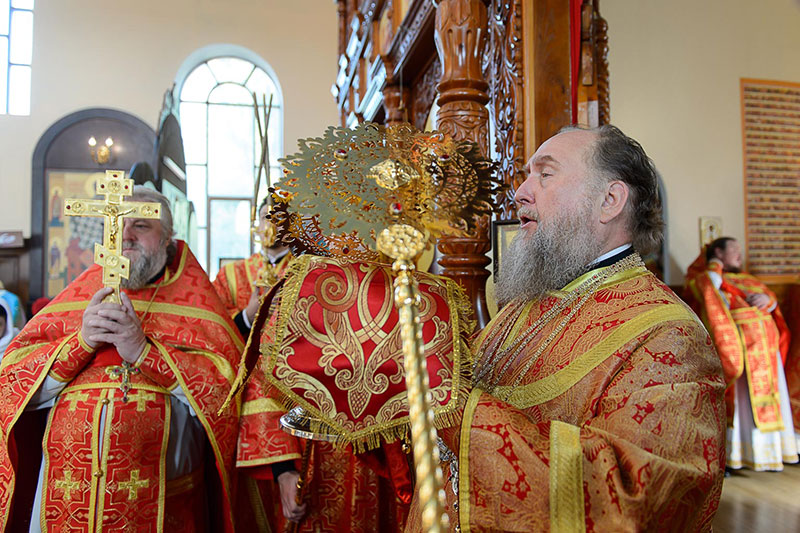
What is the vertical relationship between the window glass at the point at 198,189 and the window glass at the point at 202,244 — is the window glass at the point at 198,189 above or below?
above

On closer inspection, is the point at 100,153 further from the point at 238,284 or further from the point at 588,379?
the point at 588,379

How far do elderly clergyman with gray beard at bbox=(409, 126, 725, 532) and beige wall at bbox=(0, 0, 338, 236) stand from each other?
9.36 metres

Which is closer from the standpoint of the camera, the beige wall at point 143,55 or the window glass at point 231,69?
the beige wall at point 143,55

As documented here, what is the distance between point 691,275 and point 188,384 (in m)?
4.47

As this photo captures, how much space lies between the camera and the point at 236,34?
10758 millimetres

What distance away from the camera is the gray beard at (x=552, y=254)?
5.47 ft

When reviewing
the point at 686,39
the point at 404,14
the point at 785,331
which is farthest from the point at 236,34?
the point at 785,331

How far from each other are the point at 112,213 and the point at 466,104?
145 centimetres

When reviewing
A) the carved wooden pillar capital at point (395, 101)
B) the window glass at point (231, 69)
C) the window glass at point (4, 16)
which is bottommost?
the carved wooden pillar capital at point (395, 101)

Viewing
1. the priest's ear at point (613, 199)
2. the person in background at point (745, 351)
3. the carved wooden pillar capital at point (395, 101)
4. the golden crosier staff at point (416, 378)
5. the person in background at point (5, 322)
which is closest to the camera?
the golden crosier staff at point (416, 378)

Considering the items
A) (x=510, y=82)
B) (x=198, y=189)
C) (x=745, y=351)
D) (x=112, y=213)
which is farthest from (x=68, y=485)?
(x=198, y=189)

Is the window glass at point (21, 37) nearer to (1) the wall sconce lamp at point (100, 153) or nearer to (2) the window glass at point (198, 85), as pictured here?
(1) the wall sconce lamp at point (100, 153)

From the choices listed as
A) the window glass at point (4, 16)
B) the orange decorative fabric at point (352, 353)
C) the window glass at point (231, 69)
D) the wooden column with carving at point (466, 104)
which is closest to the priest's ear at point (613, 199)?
the orange decorative fabric at point (352, 353)

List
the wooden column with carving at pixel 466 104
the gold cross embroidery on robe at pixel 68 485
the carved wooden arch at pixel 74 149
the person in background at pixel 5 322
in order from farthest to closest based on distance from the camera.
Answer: the carved wooden arch at pixel 74 149
the person in background at pixel 5 322
the wooden column with carving at pixel 466 104
the gold cross embroidery on robe at pixel 68 485
